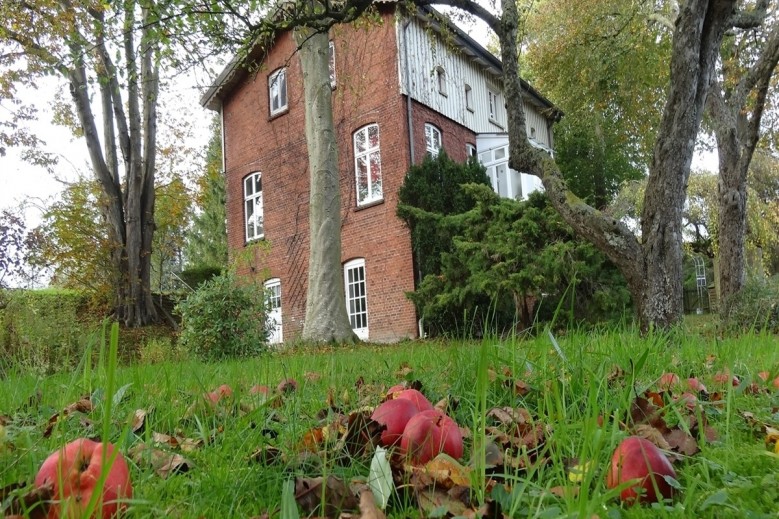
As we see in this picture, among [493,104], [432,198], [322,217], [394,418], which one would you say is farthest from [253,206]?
[394,418]

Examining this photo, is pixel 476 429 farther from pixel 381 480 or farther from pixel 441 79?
pixel 441 79

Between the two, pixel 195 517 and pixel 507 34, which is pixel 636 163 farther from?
pixel 195 517

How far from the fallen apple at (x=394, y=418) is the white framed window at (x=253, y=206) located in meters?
17.0

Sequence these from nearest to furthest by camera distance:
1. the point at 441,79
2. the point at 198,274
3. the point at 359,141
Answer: the point at 359,141, the point at 441,79, the point at 198,274

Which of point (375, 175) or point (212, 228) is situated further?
point (212, 228)

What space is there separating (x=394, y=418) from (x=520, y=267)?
8.32 m

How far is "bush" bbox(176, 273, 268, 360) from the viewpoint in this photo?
7.79 meters

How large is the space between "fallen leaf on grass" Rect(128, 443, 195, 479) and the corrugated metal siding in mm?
12065

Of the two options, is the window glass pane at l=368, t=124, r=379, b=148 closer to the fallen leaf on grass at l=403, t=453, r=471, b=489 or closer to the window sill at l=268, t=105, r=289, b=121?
the window sill at l=268, t=105, r=289, b=121


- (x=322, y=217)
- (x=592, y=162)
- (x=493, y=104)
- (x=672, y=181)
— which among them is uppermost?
(x=493, y=104)

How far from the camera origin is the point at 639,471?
3.62 ft

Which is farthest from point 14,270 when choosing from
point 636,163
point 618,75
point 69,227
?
point 636,163

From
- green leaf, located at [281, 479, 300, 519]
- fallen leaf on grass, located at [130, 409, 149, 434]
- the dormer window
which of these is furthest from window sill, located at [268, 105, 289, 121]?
green leaf, located at [281, 479, 300, 519]

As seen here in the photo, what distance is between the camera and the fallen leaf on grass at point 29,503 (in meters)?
0.86
